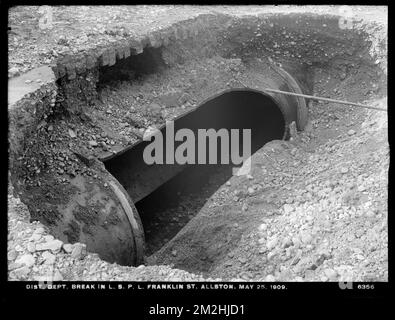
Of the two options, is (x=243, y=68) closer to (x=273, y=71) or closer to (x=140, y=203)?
(x=273, y=71)

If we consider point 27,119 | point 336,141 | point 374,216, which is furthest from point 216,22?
point 374,216

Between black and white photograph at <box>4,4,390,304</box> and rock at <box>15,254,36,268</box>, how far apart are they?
11 millimetres

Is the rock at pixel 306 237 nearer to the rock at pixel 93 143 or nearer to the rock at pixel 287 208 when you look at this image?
the rock at pixel 287 208

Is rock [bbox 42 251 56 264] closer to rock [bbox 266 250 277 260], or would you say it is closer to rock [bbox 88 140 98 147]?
rock [bbox 88 140 98 147]

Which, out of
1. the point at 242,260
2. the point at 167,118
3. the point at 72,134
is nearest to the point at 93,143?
the point at 72,134

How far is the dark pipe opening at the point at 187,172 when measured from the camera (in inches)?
221

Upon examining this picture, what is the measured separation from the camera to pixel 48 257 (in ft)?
10.2

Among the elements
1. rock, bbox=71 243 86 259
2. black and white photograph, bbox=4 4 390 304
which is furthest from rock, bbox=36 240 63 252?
rock, bbox=71 243 86 259

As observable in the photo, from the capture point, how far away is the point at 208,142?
21.4ft

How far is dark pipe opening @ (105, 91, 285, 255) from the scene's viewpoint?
5.61m

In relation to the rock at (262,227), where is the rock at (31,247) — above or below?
below

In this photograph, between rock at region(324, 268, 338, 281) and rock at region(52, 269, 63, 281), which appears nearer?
rock at region(52, 269, 63, 281)

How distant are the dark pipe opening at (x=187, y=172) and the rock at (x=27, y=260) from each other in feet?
7.44

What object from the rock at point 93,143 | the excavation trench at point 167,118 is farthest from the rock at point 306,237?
the rock at point 93,143
